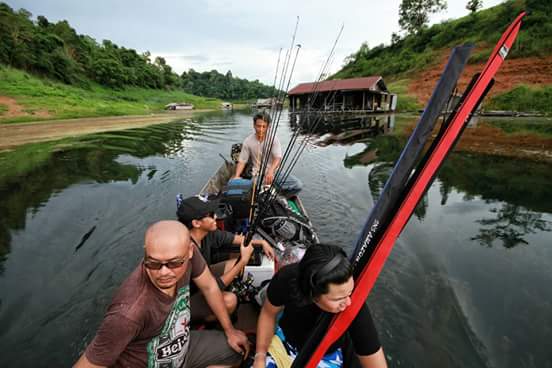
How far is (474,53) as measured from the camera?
37062mm

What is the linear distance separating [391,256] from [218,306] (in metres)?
3.61

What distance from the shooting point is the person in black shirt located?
1.34 metres

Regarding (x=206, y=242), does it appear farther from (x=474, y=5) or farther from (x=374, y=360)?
(x=474, y=5)

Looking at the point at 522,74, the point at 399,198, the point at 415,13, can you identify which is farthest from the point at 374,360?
the point at 415,13

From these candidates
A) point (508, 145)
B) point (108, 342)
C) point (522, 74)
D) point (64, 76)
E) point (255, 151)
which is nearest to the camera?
point (108, 342)

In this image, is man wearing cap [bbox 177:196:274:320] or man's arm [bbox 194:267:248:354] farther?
man wearing cap [bbox 177:196:274:320]

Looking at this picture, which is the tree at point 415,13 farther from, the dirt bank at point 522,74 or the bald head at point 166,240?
the bald head at point 166,240

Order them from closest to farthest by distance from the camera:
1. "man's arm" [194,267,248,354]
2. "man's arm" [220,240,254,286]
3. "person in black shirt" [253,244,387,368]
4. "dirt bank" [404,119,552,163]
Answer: "person in black shirt" [253,244,387,368], "man's arm" [194,267,248,354], "man's arm" [220,240,254,286], "dirt bank" [404,119,552,163]

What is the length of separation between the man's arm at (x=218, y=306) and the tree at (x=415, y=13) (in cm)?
7748

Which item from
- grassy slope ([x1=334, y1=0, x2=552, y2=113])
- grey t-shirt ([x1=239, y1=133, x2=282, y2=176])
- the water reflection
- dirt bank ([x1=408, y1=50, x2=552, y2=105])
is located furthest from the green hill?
dirt bank ([x1=408, y1=50, x2=552, y2=105])

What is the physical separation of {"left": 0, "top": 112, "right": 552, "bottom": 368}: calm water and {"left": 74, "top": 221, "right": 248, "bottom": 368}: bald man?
228cm

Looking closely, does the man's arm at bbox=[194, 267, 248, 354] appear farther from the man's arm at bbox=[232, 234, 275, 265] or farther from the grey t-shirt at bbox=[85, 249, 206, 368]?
the man's arm at bbox=[232, 234, 275, 265]

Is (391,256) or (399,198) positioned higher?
(399,198)

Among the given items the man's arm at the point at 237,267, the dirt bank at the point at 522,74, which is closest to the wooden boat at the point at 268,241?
the man's arm at the point at 237,267
